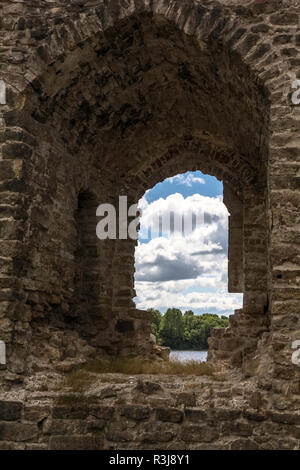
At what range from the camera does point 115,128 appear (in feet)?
22.3

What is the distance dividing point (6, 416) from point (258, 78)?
A: 430cm

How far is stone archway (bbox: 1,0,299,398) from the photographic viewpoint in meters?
4.79

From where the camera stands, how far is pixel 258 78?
192 inches

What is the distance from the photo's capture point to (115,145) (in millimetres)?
7070

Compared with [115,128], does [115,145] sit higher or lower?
lower

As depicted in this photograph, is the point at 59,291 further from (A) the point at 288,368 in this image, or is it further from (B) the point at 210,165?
(B) the point at 210,165

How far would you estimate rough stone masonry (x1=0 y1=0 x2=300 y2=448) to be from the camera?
4727 mm

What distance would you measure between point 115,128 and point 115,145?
13.3 inches

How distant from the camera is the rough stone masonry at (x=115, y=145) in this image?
186 inches

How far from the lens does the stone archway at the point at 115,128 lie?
4.79 m

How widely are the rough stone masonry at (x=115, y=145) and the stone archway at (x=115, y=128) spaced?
0.02 metres

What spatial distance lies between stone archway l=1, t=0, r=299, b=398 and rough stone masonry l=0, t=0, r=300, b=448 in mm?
16

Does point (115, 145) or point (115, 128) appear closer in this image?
point (115, 128)
